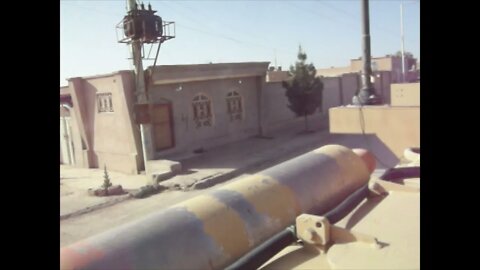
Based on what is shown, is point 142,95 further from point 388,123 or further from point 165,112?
point 388,123

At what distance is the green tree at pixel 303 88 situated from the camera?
25.5 meters

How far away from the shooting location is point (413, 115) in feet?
32.4

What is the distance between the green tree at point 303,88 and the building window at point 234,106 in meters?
3.86

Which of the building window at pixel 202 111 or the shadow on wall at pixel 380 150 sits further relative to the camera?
the building window at pixel 202 111

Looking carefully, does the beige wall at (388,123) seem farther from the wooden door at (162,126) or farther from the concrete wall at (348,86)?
the concrete wall at (348,86)

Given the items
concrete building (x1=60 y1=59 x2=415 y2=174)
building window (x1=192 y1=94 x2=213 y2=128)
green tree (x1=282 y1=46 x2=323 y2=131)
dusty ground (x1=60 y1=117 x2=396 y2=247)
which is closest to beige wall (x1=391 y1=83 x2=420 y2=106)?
dusty ground (x1=60 y1=117 x2=396 y2=247)

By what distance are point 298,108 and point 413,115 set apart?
52.4 feet

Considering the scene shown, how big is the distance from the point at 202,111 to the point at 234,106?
8.40ft

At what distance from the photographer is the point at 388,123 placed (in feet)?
33.6

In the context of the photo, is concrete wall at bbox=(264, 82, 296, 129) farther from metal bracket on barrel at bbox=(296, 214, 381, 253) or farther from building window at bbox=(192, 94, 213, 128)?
metal bracket on barrel at bbox=(296, 214, 381, 253)

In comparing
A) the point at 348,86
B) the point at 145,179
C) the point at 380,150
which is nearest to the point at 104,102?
the point at 145,179

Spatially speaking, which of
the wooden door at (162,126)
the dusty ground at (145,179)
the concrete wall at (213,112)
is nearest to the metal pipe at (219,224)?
the dusty ground at (145,179)
